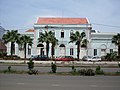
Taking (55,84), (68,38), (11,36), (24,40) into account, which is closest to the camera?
(55,84)

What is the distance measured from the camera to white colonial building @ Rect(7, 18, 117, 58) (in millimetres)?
66500

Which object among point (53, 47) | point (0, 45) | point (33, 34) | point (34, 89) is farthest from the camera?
point (0, 45)

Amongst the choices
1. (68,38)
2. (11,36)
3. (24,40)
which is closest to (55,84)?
(24,40)

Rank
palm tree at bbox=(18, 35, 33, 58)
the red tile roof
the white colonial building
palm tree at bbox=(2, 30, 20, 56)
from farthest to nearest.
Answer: the red tile roof < the white colonial building < palm tree at bbox=(18, 35, 33, 58) < palm tree at bbox=(2, 30, 20, 56)

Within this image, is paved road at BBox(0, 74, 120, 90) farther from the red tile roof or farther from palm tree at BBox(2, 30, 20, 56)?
the red tile roof

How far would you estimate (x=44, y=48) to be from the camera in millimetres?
68312

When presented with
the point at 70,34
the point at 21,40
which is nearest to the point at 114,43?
the point at 70,34

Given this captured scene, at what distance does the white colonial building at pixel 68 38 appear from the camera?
2618 inches

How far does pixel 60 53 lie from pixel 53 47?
3.11 meters

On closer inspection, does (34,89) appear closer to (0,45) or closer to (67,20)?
(67,20)

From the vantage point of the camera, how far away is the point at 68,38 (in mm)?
68812

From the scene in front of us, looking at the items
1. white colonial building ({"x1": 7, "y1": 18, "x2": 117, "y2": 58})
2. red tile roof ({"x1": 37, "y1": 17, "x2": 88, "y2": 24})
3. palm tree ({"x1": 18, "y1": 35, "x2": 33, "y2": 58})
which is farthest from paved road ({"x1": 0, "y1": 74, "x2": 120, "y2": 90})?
red tile roof ({"x1": 37, "y1": 17, "x2": 88, "y2": 24})

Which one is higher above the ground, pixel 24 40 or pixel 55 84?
pixel 24 40

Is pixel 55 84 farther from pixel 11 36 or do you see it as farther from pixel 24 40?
pixel 11 36
